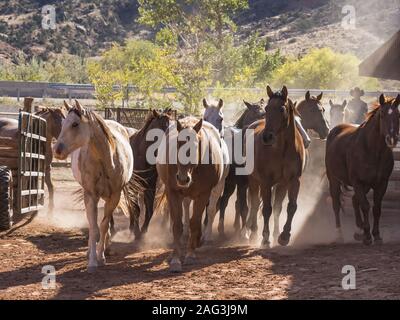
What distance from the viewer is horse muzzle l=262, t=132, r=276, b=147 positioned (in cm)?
944

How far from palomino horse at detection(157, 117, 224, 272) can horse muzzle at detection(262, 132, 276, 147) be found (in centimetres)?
79

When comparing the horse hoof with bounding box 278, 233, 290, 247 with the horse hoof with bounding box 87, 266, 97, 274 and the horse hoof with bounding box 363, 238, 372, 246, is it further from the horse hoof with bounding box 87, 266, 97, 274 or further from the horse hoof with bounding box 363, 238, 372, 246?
the horse hoof with bounding box 87, 266, 97, 274

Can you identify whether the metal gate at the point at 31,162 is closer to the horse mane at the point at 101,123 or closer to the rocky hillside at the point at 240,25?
the horse mane at the point at 101,123

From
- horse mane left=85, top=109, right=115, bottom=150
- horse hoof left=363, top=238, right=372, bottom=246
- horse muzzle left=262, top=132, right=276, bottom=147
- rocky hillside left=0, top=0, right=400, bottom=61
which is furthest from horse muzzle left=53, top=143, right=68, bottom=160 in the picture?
rocky hillside left=0, top=0, right=400, bottom=61

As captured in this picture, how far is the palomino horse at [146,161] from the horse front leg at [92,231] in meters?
2.24

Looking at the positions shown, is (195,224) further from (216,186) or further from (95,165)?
(216,186)

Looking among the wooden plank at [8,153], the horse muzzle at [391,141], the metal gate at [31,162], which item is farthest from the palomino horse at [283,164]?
the wooden plank at [8,153]

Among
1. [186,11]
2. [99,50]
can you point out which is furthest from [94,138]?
[99,50]

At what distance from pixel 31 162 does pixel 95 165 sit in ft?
12.6

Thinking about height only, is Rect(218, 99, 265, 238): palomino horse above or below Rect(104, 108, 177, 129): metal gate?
below

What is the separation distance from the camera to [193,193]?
28.3ft

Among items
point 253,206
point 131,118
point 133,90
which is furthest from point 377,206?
point 133,90

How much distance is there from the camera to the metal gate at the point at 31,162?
11242 millimetres

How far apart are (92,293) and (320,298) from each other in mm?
2130
